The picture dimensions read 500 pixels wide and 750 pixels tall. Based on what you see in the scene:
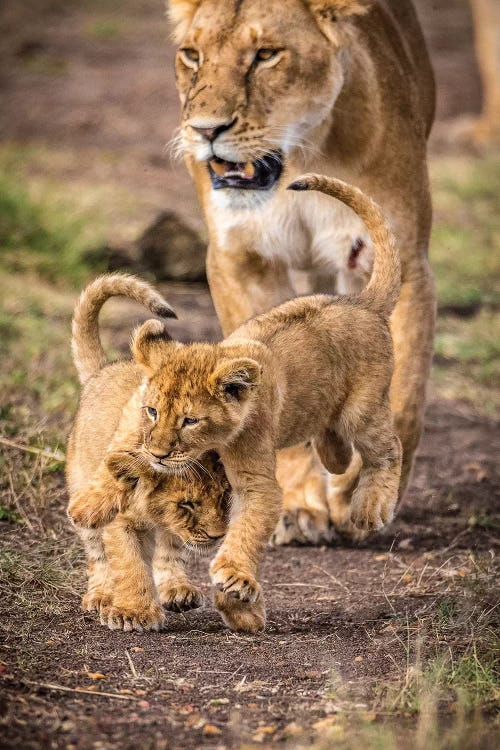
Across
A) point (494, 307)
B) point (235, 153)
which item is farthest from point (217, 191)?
point (494, 307)

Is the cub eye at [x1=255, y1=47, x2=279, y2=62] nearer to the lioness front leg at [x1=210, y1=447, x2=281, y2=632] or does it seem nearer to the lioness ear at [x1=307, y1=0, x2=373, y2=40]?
the lioness ear at [x1=307, y1=0, x2=373, y2=40]

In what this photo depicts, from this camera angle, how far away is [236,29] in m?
4.45

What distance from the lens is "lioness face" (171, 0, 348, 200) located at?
426 cm

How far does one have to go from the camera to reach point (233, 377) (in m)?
3.20

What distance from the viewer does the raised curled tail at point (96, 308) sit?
3.71 m

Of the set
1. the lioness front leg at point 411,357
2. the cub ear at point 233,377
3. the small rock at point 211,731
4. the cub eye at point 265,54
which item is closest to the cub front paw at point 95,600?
the cub ear at point 233,377

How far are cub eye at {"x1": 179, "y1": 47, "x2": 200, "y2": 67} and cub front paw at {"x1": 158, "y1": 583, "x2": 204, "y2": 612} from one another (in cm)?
184

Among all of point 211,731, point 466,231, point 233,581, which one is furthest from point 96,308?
point 466,231

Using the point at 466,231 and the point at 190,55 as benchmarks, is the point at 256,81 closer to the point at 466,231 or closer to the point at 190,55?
the point at 190,55

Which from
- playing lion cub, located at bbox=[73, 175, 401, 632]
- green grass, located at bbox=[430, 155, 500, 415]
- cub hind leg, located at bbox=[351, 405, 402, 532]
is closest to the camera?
playing lion cub, located at bbox=[73, 175, 401, 632]

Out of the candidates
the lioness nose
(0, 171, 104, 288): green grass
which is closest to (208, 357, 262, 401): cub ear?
the lioness nose

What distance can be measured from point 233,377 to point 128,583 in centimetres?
65

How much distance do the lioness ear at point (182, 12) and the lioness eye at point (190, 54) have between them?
9.0 inches

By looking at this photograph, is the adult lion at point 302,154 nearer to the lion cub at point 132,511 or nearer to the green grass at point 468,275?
the lion cub at point 132,511
